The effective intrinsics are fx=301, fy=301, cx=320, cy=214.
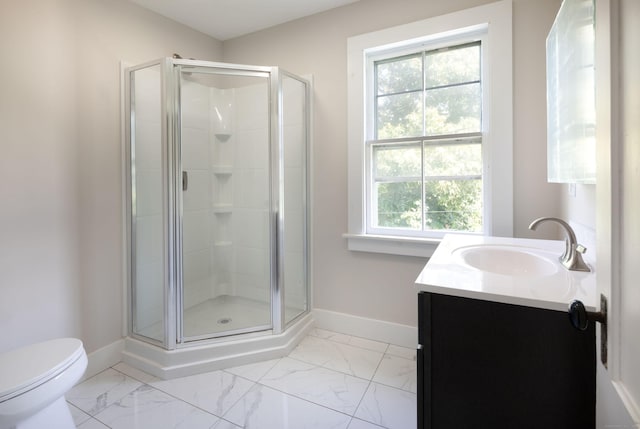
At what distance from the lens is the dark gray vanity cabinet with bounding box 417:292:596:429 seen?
800 millimetres

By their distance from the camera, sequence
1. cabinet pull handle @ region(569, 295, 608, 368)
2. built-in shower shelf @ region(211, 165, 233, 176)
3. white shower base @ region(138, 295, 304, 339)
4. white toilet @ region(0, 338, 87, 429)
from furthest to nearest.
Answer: built-in shower shelf @ region(211, 165, 233, 176), white shower base @ region(138, 295, 304, 339), white toilet @ region(0, 338, 87, 429), cabinet pull handle @ region(569, 295, 608, 368)

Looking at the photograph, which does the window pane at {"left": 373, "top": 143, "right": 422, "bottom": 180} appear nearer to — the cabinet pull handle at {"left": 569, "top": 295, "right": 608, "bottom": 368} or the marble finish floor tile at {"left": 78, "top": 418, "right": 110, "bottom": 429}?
the cabinet pull handle at {"left": 569, "top": 295, "right": 608, "bottom": 368}

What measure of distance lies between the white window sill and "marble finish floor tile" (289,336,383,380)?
69 cm

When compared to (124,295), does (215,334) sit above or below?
below

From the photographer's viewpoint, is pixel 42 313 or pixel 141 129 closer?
pixel 42 313

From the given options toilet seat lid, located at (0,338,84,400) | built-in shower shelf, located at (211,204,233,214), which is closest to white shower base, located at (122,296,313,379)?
toilet seat lid, located at (0,338,84,400)

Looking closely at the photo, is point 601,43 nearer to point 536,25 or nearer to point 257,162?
point 536,25

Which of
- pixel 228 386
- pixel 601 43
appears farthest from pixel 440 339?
pixel 228 386

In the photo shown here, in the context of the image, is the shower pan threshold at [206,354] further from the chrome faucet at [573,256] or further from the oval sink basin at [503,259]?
the chrome faucet at [573,256]

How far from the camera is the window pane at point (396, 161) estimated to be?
209 centimetres

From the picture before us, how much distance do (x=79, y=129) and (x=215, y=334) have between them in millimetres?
1481

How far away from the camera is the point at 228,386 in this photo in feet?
5.58

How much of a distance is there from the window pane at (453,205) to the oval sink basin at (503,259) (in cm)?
56

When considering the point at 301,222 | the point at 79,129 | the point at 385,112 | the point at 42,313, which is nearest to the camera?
the point at 42,313
